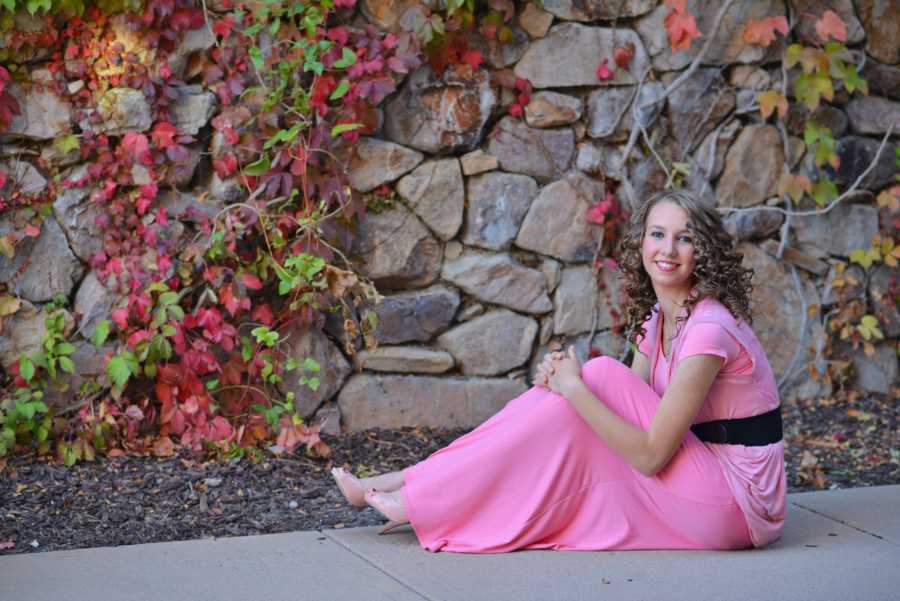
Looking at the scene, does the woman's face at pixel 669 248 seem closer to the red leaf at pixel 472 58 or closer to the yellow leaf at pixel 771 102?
the red leaf at pixel 472 58

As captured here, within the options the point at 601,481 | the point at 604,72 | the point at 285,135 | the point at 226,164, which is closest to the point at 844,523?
the point at 601,481

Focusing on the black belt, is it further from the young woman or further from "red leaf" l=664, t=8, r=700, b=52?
"red leaf" l=664, t=8, r=700, b=52

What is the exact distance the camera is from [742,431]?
9.12ft

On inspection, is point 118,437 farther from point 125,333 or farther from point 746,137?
point 746,137

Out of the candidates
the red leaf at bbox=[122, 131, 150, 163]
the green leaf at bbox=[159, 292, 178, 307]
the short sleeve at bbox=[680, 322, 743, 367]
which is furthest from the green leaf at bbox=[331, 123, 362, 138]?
the short sleeve at bbox=[680, 322, 743, 367]

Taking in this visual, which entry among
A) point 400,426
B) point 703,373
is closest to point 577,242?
point 400,426


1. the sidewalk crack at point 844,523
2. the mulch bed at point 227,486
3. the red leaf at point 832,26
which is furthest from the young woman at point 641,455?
the red leaf at point 832,26

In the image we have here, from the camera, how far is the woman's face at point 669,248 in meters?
2.79

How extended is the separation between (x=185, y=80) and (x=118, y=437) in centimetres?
120

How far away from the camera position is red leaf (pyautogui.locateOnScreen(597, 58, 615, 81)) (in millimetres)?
4160

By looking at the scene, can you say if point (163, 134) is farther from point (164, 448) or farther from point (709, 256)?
point (709, 256)

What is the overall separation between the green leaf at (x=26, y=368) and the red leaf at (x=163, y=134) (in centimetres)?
80

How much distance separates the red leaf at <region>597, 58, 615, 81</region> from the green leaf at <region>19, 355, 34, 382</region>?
2.22m

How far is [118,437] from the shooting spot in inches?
145
